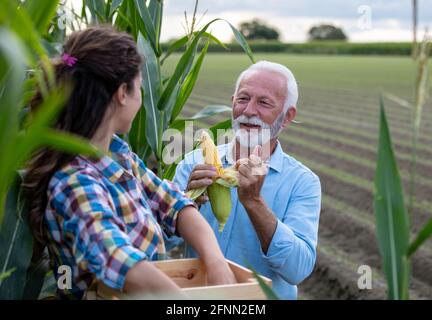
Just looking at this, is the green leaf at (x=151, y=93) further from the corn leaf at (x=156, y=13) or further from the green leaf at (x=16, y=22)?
the green leaf at (x=16, y=22)

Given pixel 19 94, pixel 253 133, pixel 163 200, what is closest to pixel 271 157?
pixel 253 133

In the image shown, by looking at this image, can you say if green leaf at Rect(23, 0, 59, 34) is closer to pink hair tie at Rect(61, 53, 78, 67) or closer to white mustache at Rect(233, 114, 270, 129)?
pink hair tie at Rect(61, 53, 78, 67)

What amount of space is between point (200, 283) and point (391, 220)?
559mm

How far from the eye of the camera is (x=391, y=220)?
1251 millimetres

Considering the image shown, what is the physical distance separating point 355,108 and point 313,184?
15.6 meters

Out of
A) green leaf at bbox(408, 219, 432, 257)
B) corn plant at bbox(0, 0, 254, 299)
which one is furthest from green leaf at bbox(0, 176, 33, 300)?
green leaf at bbox(408, 219, 432, 257)

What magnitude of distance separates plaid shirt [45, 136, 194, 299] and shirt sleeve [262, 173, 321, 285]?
579mm

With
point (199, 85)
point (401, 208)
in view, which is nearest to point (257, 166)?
point (401, 208)

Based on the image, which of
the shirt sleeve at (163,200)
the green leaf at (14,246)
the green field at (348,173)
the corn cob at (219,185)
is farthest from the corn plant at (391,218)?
the corn cob at (219,185)

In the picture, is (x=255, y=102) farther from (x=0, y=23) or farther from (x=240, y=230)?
(x=0, y=23)

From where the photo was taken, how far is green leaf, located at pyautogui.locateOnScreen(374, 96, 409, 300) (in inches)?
48.1

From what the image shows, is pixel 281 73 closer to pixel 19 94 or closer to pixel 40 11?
pixel 40 11

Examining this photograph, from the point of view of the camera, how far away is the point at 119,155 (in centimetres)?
168

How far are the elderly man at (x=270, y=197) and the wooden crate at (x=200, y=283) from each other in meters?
0.53
